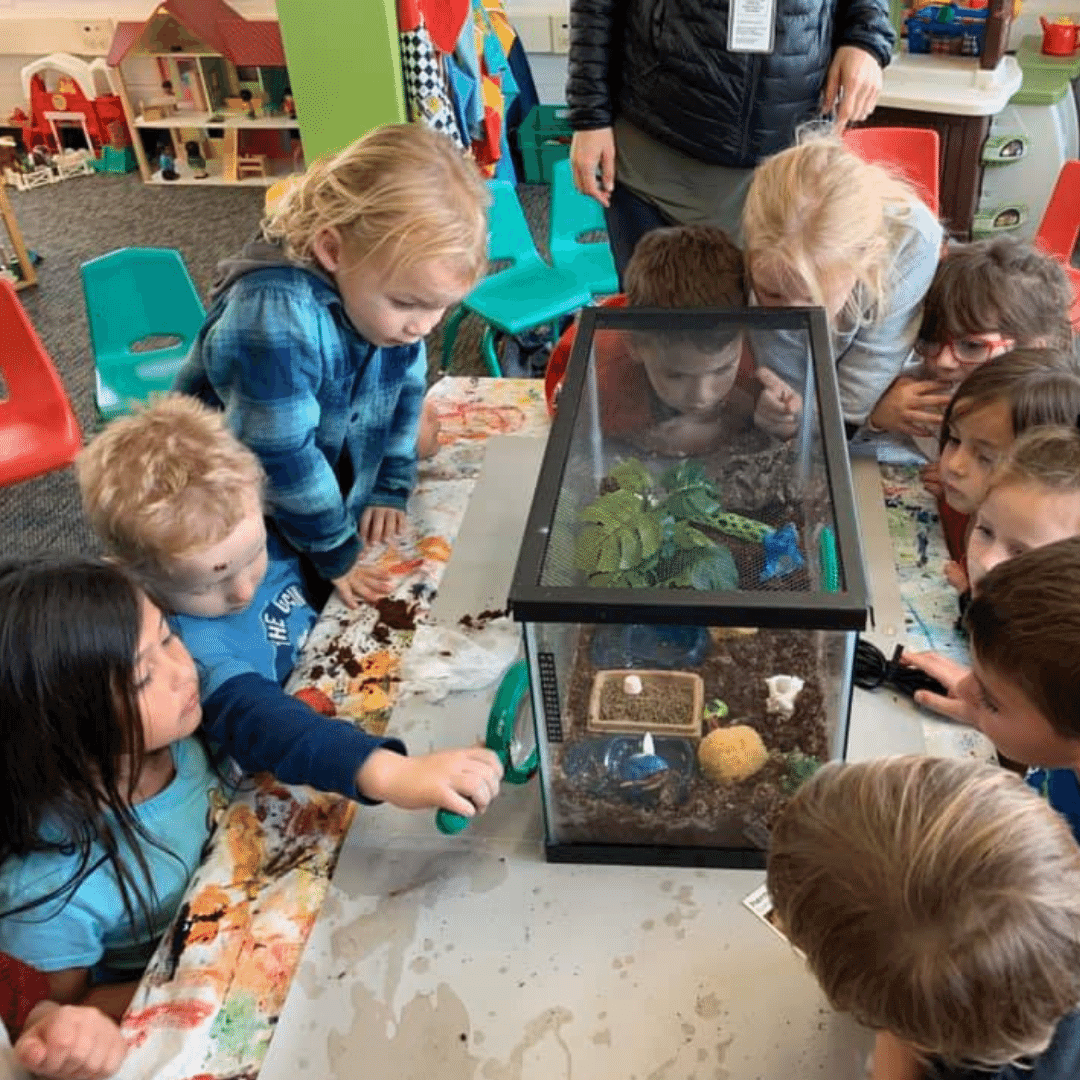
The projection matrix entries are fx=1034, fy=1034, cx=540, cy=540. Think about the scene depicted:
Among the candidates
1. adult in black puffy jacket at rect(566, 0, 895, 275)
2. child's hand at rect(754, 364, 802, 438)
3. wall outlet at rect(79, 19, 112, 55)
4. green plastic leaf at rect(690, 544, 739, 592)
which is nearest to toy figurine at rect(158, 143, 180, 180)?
wall outlet at rect(79, 19, 112, 55)

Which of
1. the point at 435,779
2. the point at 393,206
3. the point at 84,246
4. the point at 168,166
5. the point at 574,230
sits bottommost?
the point at 84,246

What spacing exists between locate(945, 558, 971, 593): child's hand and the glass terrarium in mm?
303

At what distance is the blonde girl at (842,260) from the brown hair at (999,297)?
0.09 ft

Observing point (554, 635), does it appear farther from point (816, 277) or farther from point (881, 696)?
point (816, 277)

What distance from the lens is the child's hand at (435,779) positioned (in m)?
0.91

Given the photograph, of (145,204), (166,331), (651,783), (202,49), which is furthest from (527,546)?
(202,49)

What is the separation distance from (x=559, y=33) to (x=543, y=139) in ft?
1.27

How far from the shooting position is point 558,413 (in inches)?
40.4

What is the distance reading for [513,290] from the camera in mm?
2465

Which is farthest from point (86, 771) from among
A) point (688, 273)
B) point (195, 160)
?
point (195, 160)

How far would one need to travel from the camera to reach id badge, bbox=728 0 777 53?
154 centimetres

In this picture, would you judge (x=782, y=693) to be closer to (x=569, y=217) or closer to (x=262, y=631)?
(x=262, y=631)

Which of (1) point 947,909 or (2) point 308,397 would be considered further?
(2) point 308,397

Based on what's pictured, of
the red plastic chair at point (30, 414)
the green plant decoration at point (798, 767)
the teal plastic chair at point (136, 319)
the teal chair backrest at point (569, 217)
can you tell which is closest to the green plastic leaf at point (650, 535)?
the green plant decoration at point (798, 767)
